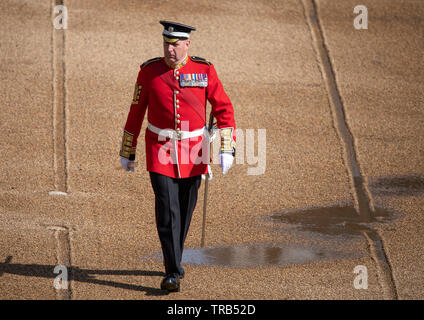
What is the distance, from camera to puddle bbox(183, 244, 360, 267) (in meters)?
5.77

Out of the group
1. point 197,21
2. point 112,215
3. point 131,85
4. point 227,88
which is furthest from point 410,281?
point 197,21

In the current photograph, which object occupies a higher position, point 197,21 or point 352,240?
point 197,21

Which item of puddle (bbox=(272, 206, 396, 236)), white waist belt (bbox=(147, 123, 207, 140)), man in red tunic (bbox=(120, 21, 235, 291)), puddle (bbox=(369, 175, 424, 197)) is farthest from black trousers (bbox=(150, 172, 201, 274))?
puddle (bbox=(369, 175, 424, 197))

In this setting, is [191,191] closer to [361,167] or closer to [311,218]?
[311,218]

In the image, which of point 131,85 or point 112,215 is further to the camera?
point 131,85

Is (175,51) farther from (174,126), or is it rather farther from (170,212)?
(170,212)

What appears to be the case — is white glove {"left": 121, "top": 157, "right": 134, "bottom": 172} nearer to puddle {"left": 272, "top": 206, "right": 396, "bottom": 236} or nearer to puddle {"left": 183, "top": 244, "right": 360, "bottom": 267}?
puddle {"left": 183, "top": 244, "right": 360, "bottom": 267}

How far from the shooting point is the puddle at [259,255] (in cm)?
577

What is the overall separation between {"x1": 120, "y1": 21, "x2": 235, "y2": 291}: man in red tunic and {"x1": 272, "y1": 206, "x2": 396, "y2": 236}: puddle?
4.82 feet

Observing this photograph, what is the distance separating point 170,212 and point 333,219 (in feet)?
6.37

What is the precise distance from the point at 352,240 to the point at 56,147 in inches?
126

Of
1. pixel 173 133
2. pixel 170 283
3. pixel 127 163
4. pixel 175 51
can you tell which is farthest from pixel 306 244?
pixel 175 51

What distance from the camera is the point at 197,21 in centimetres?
966
